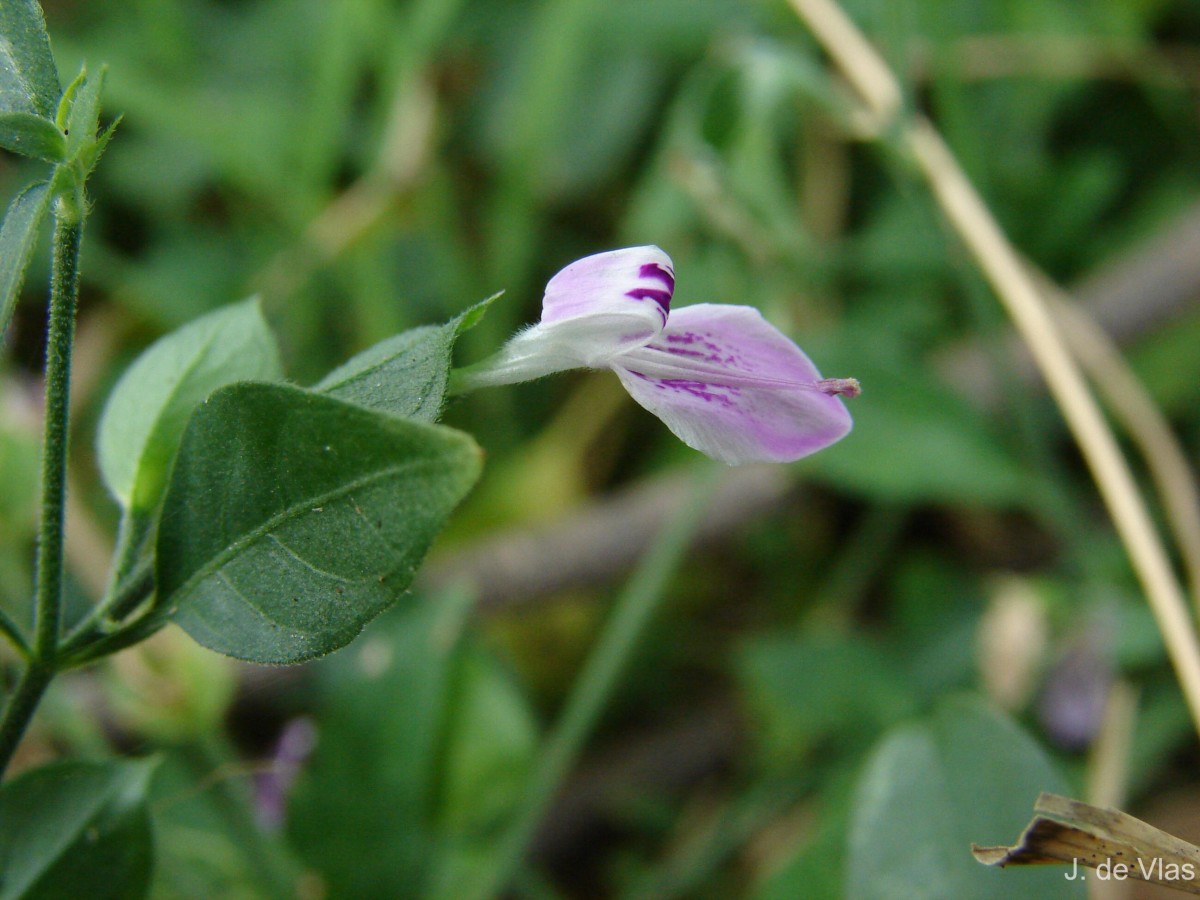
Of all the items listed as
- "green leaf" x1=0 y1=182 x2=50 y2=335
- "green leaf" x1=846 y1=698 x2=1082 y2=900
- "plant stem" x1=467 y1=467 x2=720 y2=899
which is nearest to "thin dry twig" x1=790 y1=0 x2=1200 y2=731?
"green leaf" x1=846 y1=698 x2=1082 y2=900

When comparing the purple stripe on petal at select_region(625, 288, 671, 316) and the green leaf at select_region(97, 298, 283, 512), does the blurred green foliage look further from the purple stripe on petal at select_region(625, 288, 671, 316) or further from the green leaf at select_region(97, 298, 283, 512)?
the purple stripe on petal at select_region(625, 288, 671, 316)

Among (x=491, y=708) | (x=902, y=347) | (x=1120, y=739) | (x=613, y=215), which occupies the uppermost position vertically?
(x=613, y=215)

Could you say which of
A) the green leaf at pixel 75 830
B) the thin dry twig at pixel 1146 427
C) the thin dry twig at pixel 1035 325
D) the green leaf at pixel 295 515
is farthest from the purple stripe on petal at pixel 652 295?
the thin dry twig at pixel 1146 427

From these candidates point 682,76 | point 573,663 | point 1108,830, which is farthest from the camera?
point 682,76

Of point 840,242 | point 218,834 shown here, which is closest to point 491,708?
point 218,834

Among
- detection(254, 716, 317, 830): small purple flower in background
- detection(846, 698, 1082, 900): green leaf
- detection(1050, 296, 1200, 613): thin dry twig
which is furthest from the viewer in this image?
detection(1050, 296, 1200, 613): thin dry twig

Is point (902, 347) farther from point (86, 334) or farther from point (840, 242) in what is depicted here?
point (86, 334)

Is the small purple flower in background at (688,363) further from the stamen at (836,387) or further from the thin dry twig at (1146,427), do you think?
the thin dry twig at (1146,427)
